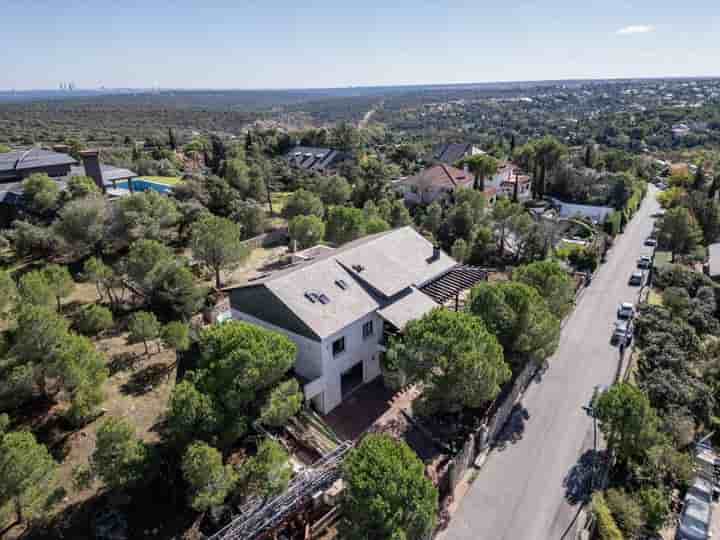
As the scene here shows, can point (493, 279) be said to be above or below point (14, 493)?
below

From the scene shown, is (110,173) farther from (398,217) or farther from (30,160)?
(398,217)

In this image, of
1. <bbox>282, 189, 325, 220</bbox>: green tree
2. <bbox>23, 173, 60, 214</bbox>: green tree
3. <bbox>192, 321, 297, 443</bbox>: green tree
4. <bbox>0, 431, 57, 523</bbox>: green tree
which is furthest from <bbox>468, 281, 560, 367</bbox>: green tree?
<bbox>23, 173, 60, 214</bbox>: green tree

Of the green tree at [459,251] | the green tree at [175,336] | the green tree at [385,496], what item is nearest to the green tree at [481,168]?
the green tree at [459,251]

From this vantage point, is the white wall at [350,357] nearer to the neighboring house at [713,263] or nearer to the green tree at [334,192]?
the green tree at [334,192]

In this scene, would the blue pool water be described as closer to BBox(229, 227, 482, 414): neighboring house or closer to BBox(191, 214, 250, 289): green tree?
BBox(191, 214, 250, 289): green tree

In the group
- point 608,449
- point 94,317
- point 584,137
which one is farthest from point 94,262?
point 584,137

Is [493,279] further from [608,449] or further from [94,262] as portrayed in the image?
[94,262]

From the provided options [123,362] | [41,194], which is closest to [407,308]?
[123,362]
